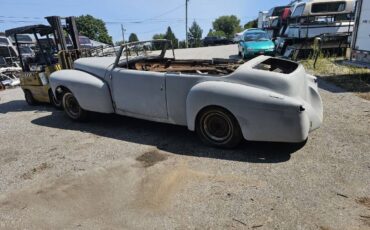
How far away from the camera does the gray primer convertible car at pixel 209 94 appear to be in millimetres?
4305

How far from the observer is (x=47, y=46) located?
8812 millimetres

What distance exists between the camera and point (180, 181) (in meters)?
4.01

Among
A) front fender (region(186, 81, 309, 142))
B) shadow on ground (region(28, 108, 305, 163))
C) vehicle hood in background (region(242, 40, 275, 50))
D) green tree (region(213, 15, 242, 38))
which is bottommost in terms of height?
green tree (region(213, 15, 242, 38))

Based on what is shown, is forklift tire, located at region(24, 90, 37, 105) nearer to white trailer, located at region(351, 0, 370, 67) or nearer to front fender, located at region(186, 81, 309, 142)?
front fender, located at region(186, 81, 309, 142)

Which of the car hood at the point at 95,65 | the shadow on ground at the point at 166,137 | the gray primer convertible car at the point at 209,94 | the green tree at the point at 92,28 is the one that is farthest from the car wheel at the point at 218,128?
the green tree at the point at 92,28

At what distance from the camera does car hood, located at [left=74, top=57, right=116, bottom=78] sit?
609cm

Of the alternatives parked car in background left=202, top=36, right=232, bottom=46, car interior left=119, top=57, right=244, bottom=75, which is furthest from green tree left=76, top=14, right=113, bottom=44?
car interior left=119, top=57, right=244, bottom=75

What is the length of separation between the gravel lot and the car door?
420 mm

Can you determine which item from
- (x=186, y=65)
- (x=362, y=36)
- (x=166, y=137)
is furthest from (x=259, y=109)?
(x=362, y=36)

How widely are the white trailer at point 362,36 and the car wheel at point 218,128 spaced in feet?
19.8

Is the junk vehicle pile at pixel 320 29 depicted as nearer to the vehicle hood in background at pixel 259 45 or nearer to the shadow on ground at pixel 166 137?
the vehicle hood in background at pixel 259 45

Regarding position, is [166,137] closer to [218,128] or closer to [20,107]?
[218,128]

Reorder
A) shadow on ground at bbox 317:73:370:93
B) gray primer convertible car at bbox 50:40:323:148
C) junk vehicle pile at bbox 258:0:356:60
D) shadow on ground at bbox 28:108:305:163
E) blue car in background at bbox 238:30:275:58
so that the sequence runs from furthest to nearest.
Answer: blue car in background at bbox 238:30:275:58 < junk vehicle pile at bbox 258:0:356:60 < shadow on ground at bbox 317:73:370:93 < shadow on ground at bbox 28:108:305:163 < gray primer convertible car at bbox 50:40:323:148

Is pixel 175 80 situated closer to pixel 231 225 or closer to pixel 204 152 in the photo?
pixel 204 152
